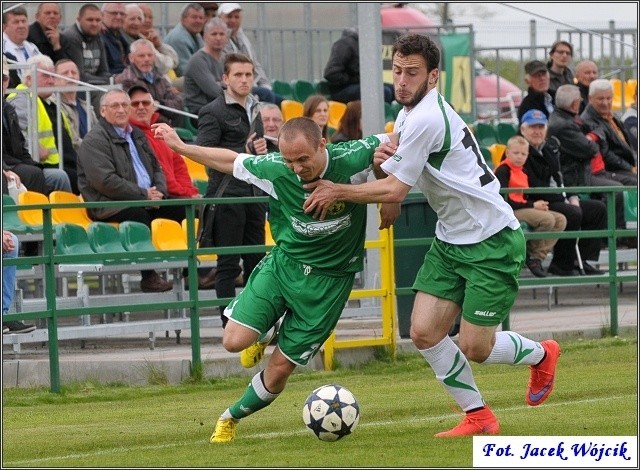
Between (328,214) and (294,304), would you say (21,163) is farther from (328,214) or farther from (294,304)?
(328,214)

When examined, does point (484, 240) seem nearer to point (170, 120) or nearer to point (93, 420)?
point (93, 420)

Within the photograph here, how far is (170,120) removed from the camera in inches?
626

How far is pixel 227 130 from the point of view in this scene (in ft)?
42.0

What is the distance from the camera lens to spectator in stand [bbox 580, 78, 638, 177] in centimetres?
1703

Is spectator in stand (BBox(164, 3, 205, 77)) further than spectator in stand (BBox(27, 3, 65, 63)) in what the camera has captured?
Yes

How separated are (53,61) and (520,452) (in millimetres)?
10066

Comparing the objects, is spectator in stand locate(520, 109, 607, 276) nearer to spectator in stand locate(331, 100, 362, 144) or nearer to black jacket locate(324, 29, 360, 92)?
spectator in stand locate(331, 100, 362, 144)

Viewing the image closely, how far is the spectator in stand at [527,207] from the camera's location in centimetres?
1505

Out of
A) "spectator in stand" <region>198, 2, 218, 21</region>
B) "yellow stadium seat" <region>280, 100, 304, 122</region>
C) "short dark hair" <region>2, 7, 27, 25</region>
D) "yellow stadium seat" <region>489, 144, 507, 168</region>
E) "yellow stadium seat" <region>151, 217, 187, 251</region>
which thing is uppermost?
"spectator in stand" <region>198, 2, 218, 21</region>

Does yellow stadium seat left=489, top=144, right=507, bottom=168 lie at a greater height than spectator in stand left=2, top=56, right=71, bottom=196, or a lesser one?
lesser

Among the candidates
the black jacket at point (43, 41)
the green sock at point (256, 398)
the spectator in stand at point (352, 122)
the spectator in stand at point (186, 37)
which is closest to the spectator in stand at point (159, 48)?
the spectator in stand at point (186, 37)

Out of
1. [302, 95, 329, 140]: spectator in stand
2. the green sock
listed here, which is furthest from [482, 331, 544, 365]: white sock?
[302, 95, 329, 140]: spectator in stand

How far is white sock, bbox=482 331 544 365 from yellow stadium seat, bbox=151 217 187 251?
5.16 meters

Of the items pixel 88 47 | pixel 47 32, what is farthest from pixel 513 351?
pixel 88 47
